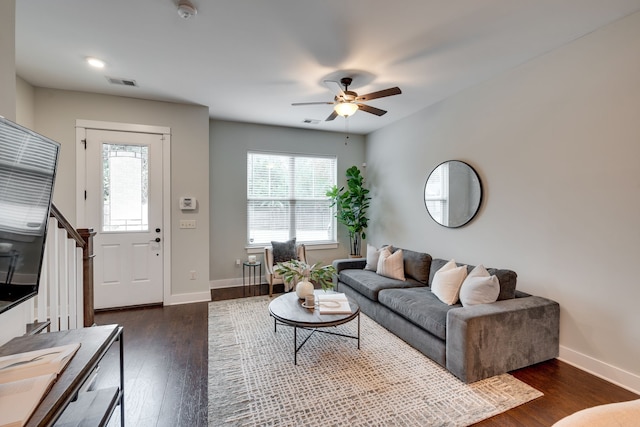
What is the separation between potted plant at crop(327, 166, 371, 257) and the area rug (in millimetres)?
2613

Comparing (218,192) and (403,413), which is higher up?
(218,192)

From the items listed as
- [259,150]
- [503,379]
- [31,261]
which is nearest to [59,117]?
[259,150]

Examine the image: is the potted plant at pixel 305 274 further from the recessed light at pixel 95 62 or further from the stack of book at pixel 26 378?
the recessed light at pixel 95 62

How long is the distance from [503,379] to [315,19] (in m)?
3.27

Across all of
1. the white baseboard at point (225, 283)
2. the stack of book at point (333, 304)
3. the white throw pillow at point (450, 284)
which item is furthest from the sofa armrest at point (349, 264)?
the white baseboard at point (225, 283)

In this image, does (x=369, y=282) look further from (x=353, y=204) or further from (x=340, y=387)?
(x=353, y=204)

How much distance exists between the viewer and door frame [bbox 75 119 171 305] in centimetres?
372

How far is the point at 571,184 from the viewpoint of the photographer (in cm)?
261

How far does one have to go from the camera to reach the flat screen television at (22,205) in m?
1.20

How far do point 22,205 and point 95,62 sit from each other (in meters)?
2.42

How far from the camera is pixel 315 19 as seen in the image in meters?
2.28

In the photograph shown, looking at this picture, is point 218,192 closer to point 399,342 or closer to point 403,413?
point 399,342

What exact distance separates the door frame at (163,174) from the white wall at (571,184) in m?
3.95

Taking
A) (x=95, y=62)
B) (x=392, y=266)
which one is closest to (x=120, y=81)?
(x=95, y=62)
